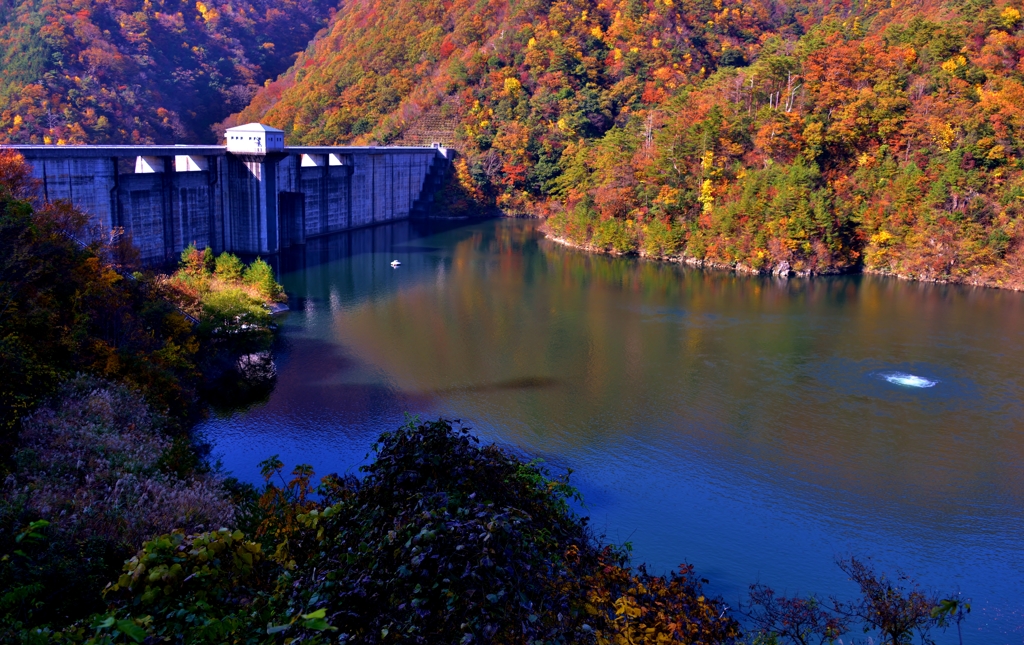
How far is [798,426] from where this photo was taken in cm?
2062

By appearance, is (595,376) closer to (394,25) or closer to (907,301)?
(907,301)

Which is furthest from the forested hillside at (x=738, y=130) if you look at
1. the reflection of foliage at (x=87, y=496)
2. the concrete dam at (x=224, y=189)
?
the reflection of foliage at (x=87, y=496)

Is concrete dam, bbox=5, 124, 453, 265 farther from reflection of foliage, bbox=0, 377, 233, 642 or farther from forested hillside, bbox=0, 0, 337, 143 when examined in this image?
forested hillside, bbox=0, 0, 337, 143

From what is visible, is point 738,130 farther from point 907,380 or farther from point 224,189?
point 224,189

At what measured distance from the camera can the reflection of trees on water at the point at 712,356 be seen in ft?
63.7

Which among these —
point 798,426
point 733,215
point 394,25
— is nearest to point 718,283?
point 733,215

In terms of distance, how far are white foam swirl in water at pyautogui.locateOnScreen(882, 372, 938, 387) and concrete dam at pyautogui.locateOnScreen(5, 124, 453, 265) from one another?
1080 inches

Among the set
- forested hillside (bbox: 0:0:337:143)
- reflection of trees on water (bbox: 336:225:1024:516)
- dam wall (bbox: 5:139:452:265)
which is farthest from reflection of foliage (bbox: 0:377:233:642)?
forested hillside (bbox: 0:0:337:143)

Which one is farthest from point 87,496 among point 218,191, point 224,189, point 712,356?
point 224,189

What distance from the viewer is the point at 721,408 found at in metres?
21.9

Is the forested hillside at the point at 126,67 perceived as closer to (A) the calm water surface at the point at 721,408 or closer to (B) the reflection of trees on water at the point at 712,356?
(A) the calm water surface at the point at 721,408

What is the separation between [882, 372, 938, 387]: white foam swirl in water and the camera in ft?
78.0

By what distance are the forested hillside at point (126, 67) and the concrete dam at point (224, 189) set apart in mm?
20054

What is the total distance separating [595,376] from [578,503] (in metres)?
8.26
